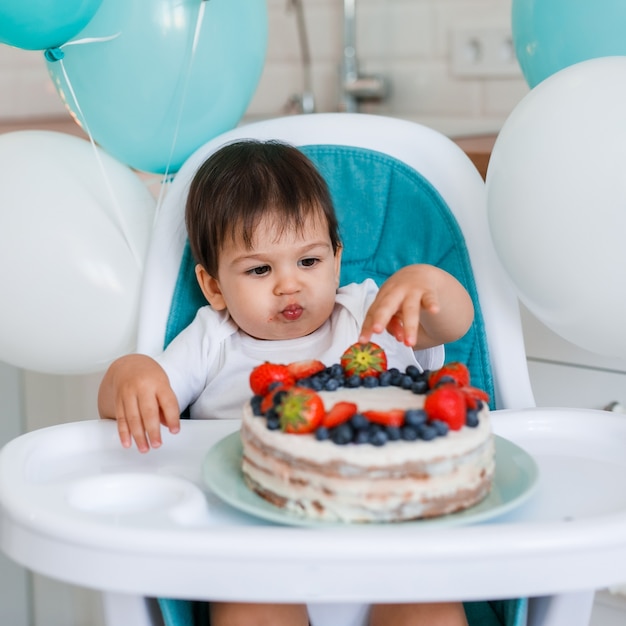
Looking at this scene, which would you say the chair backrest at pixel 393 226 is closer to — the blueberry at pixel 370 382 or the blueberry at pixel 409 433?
the blueberry at pixel 370 382

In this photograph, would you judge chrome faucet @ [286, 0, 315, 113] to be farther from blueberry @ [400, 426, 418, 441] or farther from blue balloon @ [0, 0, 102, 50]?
blueberry @ [400, 426, 418, 441]

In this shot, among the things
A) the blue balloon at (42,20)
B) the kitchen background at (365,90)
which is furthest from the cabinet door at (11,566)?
the blue balloon at (42,20)

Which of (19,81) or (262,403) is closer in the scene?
(262,403)

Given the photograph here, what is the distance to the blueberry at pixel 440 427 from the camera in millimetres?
753

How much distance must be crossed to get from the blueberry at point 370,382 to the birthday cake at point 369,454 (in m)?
0.05

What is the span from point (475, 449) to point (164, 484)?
27cm

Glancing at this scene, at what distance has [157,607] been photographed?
0.93 m

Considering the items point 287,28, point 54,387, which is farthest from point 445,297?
point 287,28

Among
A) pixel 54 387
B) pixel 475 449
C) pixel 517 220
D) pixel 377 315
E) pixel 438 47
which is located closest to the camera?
pixel 475 449

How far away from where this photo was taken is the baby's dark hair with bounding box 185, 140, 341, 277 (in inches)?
45.5

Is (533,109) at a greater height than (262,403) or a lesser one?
greater

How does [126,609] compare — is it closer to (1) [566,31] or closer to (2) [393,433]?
(2) [393,433]

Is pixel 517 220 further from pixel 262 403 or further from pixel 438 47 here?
pixel 438 47

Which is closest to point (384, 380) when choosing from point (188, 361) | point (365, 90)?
point (188, 361)
